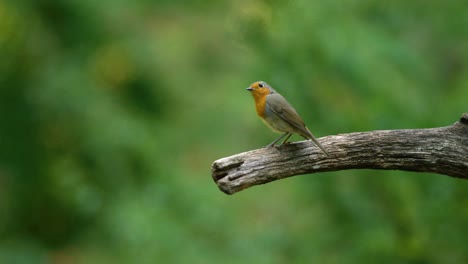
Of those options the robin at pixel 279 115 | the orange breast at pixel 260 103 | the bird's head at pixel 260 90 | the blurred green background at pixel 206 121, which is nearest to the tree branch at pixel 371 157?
the robin at pixel 279 115

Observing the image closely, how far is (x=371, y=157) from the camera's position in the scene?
13.4ft

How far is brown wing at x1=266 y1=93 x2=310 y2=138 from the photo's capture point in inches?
182

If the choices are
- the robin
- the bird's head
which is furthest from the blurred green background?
the robin

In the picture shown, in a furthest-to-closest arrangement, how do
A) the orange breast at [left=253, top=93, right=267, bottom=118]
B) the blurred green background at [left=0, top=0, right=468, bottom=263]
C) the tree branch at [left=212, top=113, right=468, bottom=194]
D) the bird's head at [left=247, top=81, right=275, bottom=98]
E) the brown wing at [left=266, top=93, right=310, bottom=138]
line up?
1. the blurred green background at [left=0, top=0, right=468, bottom=263]
2. the bird's head at [left=247, top=81, right=275, bottom=98]
3. the orange breast at [left=253, top=93, right=267, bottom=118]
4. the brown wing at [left=266, top=93, right=310, bottom=138]
5. the tree branch at [left=212, top=113, right=468, bottom=194]

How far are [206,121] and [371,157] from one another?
27.1ft

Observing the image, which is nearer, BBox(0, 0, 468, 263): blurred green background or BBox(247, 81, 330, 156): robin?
BBox(247, 81, 330, 156): robin

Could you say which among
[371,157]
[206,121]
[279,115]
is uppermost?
[206,121]

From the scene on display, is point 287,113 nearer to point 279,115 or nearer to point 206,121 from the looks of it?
point 279,115

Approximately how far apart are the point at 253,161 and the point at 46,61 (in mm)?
8116

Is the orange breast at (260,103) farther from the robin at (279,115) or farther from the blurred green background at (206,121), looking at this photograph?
the blurred green background at (206,121)

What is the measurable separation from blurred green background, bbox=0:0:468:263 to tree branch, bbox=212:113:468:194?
8.77ft

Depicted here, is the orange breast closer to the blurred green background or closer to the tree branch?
the tree branch

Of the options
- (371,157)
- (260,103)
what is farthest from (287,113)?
(371,157)

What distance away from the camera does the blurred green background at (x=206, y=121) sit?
726 cm
